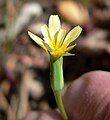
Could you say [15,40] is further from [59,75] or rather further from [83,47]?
[59,75]

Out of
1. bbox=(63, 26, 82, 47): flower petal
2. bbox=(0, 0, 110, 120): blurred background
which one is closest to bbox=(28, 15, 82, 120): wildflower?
bbox=(63, 26, 82, 47): flower petal

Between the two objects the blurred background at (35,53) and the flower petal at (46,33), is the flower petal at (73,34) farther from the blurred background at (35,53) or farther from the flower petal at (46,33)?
the blurred background at (35,53)

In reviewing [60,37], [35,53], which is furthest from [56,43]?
[35,53]

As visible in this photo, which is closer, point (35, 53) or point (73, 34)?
point (73, 34)

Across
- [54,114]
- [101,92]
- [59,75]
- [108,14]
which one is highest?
[59,75]

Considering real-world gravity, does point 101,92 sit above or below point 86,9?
above

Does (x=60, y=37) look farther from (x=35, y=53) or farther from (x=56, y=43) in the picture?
(x=35, y=53)

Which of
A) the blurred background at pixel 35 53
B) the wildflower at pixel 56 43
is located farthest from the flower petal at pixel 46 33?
the blurred background at pixel 35 53

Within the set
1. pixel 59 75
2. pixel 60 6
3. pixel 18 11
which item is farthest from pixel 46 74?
pixel 59 75
